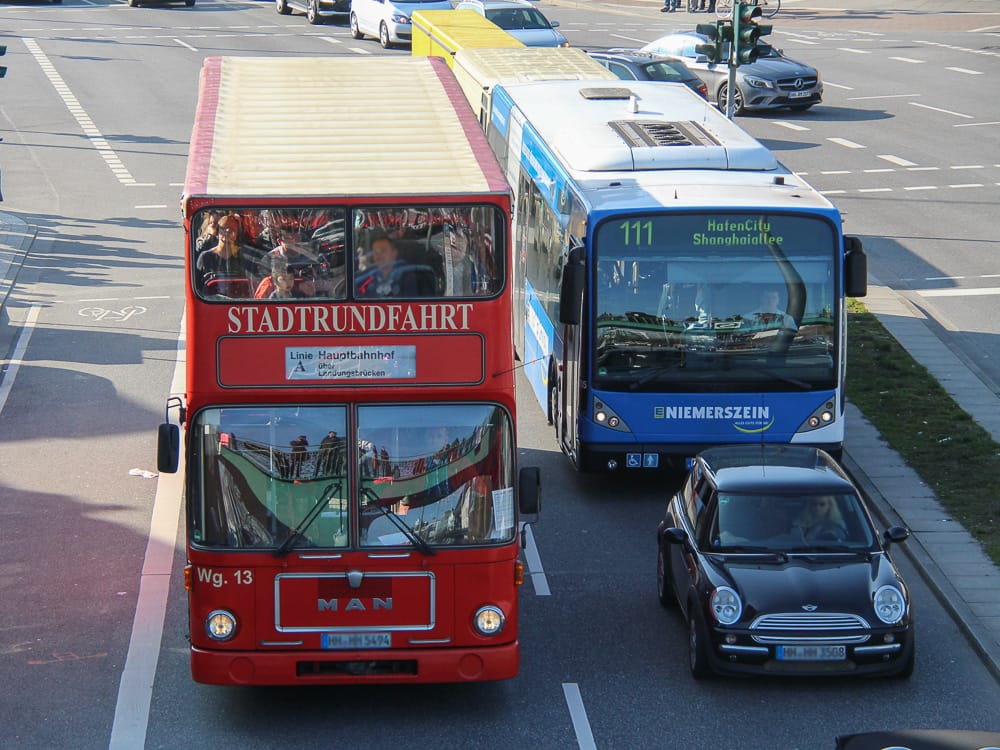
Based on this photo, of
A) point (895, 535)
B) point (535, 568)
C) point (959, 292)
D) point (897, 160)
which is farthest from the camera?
point (897, 160)

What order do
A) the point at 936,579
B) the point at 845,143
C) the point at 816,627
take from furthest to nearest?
1. the point at 845,143
2. the point at 936,579
3. the point at 816,627

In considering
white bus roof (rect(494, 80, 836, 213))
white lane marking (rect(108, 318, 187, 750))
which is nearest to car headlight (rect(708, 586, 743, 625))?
white lane marking (rect(108, 318, 187, 750))

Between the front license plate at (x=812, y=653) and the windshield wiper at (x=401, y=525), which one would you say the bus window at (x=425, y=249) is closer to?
the windshield wiper at (x=401, y=525)

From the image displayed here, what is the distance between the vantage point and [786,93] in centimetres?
3575

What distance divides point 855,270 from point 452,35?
496 inches

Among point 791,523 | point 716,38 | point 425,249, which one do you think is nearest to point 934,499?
point 791,523

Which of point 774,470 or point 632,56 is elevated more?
point 632,56

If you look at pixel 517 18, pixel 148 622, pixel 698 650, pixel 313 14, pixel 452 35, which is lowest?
pixel 148 622

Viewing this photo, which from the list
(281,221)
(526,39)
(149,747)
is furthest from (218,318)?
(526,39)

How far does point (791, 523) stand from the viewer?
1126 centimetres

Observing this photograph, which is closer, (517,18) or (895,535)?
(895,535)

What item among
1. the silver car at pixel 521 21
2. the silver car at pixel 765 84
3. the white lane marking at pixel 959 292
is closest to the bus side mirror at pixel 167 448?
the white lane marking at pixel 959 292

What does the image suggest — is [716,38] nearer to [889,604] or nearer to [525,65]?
[525,65]

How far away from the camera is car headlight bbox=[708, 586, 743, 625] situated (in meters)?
10.6
